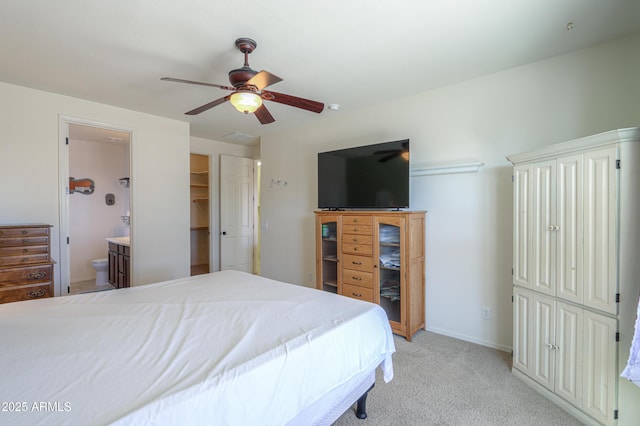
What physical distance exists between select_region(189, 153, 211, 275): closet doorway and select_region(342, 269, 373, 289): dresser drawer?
3.61 meters

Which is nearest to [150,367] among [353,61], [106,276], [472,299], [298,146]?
[353,61]

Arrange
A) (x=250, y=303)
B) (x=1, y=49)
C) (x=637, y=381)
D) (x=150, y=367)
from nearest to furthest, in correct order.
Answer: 1. (x=150, y=367)
2. (x=637, y=381)
3. (x=250, y=303)
4. (x=1, y=49)

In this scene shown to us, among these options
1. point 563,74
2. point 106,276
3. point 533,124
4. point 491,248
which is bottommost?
point 106,276

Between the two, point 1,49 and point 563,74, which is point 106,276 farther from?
point 563,74

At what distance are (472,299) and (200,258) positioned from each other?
514 cm

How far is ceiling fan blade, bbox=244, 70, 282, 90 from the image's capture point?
1.89 m

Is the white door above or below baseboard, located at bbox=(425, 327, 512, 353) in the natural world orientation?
above

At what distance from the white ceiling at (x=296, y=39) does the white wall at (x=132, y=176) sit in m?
0.30

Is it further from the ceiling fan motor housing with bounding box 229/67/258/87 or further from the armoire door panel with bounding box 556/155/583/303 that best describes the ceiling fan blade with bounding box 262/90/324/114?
the armoire door panel with bounding box 556/155/583/303

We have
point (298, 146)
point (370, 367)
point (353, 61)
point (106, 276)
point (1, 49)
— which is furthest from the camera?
point (106, 276)

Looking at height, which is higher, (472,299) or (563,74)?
(563,74)

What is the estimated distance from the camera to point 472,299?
9.57 ft

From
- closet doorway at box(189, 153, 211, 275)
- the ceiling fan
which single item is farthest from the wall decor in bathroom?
the ceiling fan

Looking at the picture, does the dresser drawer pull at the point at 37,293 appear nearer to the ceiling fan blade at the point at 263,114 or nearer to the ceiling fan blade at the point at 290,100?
the ceiling fan blade at the point at 263,114
